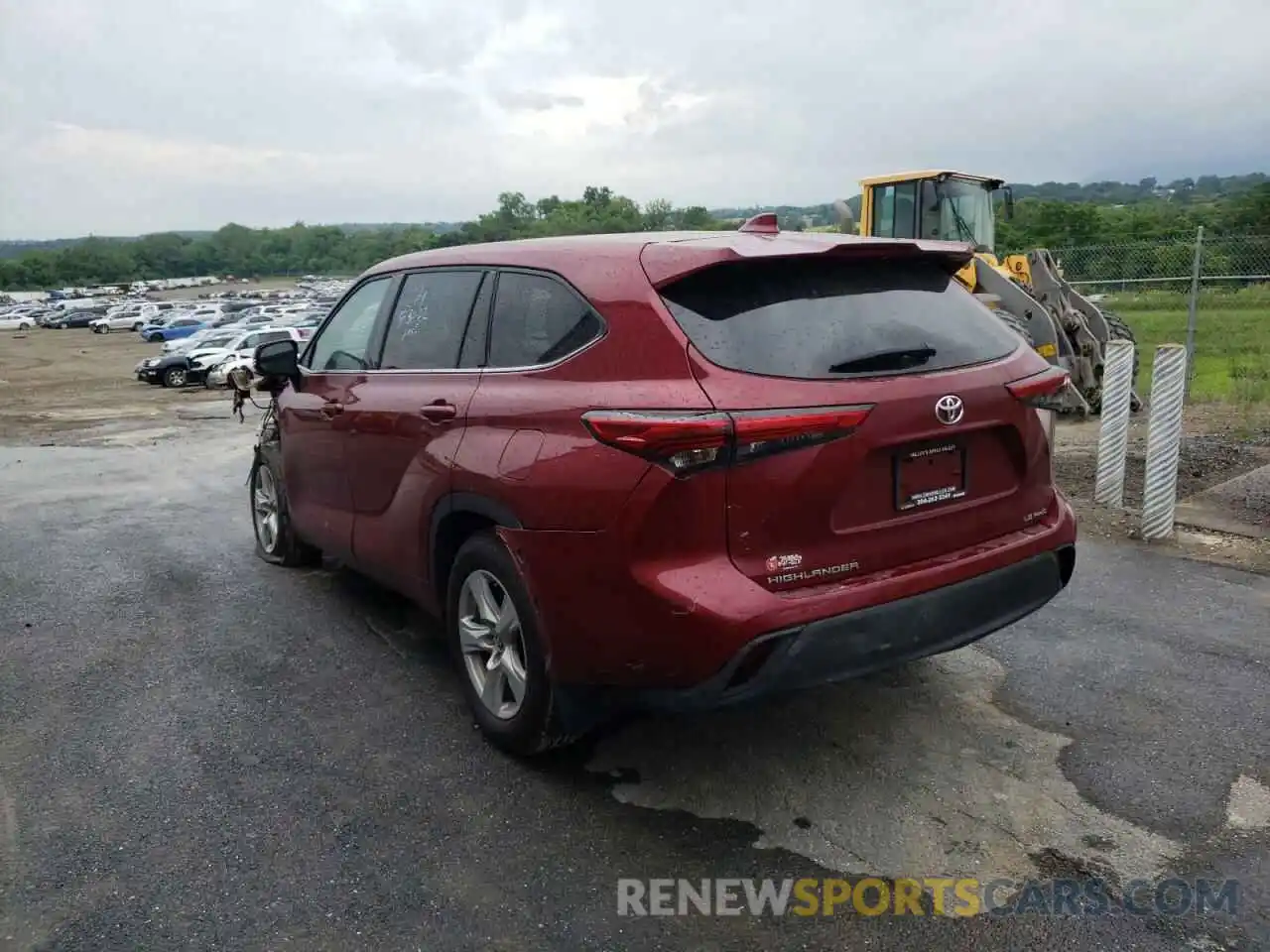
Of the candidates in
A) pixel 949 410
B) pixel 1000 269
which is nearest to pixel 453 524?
pixel 949 410

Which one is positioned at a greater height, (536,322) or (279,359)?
(536,322)

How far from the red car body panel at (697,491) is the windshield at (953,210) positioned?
32.0 feet

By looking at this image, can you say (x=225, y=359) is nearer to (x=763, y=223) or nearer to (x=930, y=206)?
(x=930, y=206)

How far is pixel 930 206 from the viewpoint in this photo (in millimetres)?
12852

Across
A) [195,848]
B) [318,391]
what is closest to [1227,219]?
[318,391]

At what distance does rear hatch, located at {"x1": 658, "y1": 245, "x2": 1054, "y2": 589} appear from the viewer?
2943 mm

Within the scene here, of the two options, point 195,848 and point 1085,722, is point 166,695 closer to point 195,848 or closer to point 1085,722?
point 195,848

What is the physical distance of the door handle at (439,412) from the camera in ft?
12.5

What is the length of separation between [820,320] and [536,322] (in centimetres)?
103

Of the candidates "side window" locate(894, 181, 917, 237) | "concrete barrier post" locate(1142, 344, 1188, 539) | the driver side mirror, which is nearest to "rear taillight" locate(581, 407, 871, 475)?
the driver side mirror

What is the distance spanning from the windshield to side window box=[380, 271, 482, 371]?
9.57m

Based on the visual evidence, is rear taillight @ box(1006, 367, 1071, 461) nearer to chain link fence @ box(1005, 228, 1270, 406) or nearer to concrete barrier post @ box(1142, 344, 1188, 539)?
concrete barrier post @ box(1142, 344, 1188, 539)

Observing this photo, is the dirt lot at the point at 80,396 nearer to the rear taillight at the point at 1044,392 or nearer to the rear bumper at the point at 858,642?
the rear bumper at the point at 858,642

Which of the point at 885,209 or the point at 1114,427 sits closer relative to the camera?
the point at 1114,427
